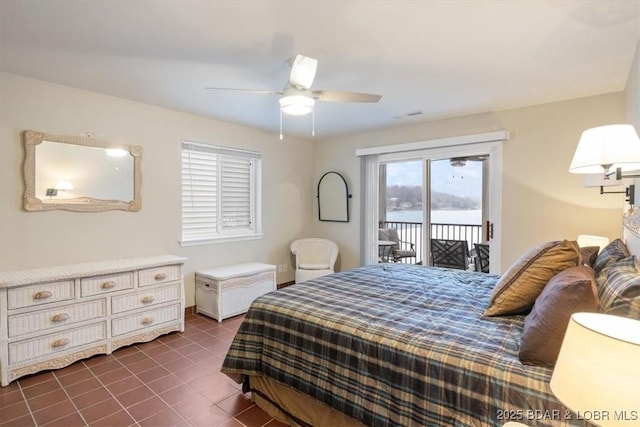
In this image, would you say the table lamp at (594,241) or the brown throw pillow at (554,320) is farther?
the table lamp at (594,241)

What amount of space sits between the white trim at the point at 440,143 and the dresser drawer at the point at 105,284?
3.43 m

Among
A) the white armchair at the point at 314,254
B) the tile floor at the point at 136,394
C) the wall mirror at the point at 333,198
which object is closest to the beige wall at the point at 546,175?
the wall mirror at the point at 333,198

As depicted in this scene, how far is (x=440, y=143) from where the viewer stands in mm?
4113

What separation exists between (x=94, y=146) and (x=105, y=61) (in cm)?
106

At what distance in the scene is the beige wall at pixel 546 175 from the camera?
3.18 m

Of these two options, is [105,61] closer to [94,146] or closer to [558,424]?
[94,146]

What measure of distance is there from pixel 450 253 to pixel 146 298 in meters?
3.84

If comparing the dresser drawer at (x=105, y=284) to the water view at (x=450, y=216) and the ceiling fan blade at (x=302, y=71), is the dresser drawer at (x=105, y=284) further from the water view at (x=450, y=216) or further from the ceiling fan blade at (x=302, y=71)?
the water view at (x=450, y=216)

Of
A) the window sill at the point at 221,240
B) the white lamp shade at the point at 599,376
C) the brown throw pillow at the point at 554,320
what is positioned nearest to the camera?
the white lamp shade at the point at 599,376

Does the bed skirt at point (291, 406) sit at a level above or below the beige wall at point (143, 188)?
below

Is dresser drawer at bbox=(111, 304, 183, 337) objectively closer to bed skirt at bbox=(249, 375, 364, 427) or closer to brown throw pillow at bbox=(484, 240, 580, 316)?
bed skirt at bbox=(249, 375, 364, 427)

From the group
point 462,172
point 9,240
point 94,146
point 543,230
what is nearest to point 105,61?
point 94,146

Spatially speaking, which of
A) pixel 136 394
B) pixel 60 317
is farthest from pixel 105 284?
pixel 136 394

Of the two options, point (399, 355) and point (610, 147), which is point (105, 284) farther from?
point (610, 147)
